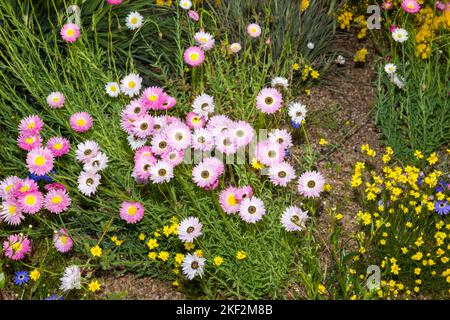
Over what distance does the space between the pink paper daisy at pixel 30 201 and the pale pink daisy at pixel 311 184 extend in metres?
1.23

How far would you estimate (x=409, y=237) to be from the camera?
→ 2871mm

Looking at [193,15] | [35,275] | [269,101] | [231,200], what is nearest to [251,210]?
[231,200]

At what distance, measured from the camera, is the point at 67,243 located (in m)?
2.89

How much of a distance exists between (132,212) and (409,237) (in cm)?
134

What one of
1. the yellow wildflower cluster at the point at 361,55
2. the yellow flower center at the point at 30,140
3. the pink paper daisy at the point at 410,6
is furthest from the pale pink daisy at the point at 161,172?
the yellow wildflower cluster at the point at 361,55

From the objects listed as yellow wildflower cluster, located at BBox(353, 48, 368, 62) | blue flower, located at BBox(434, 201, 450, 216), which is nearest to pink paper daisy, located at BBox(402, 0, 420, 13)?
yellow wildflower cluster, located at BBox(353, 48, 368, 62)

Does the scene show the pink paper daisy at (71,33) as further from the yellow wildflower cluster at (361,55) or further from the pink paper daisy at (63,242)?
the yellow wildflower cluster at (361,55)

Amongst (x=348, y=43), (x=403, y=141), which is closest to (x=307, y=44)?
(x=348, y=43)

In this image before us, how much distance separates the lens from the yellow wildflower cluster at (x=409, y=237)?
110 inches

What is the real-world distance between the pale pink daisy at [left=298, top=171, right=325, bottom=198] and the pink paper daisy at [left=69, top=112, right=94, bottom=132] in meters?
1.13

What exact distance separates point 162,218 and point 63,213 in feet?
1.69

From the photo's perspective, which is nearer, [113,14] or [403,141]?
[403,141]

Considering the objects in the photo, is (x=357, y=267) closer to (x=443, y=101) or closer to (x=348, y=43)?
(x=443, y=101)

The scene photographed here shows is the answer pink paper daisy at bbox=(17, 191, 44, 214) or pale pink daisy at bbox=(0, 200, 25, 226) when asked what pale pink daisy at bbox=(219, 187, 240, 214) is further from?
pale pink daisy at bbox=(0, 200, 25, 226)
